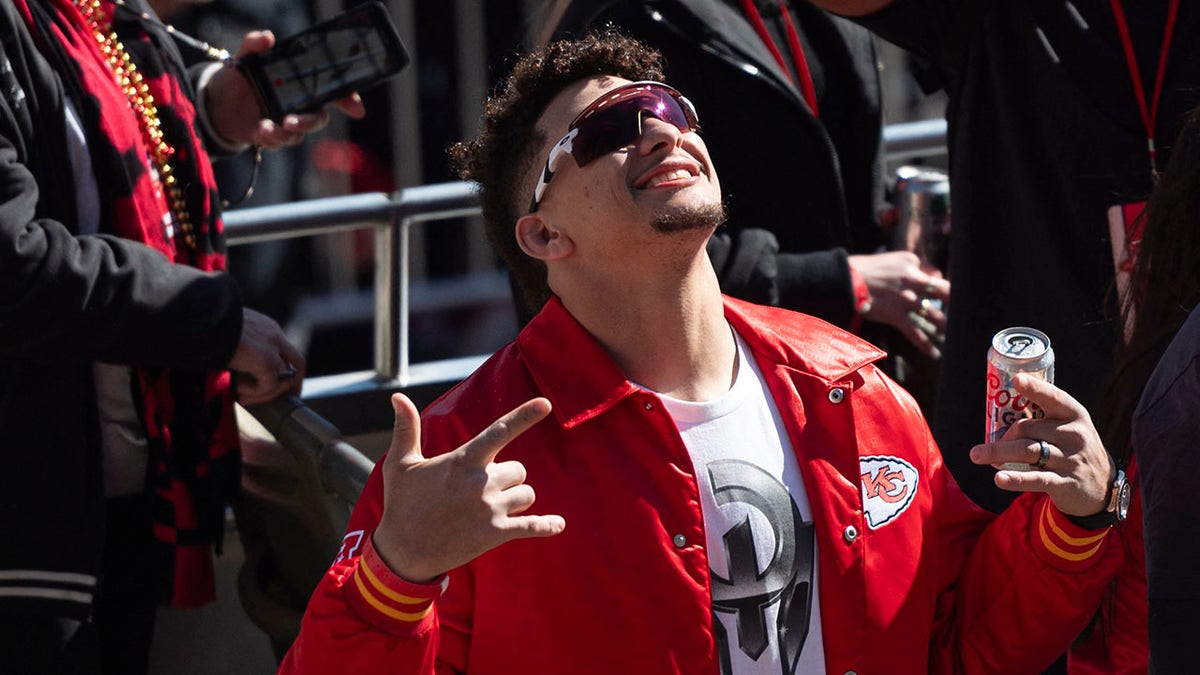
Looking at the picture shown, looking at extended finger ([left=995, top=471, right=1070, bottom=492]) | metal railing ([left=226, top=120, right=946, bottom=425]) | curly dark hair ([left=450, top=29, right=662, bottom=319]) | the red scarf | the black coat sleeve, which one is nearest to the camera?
extended finger ([left=995, top=471, right=1070, bottom=492])

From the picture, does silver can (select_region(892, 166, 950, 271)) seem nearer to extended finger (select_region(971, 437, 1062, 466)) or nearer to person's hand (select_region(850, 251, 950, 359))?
person's hand (select_region(850, 251, 950, 359))

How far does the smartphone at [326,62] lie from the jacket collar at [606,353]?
1223 mm

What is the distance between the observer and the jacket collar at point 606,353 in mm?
2152

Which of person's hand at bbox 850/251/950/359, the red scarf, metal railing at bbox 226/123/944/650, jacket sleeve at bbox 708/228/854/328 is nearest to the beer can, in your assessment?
metal railing at bbox 226/123/944/650

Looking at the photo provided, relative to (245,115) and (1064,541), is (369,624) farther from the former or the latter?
(245,115)

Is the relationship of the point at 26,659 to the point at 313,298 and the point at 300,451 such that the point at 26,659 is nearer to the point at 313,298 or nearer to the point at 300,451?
the point at 300,451

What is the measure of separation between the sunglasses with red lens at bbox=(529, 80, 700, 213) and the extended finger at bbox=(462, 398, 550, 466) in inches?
20.5

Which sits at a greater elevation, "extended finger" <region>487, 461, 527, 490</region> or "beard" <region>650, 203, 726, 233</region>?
"beard" <region>650, 203, 726, 233</region>

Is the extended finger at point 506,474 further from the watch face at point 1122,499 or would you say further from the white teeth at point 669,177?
the watch face at point 1122,499

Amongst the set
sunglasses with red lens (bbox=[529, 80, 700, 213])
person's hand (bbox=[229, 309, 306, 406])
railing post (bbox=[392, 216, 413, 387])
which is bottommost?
railing post (bbox=[392, 216, 413, 387])

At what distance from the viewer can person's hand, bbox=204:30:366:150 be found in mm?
Result: 3494

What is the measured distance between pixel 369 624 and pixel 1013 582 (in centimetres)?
89

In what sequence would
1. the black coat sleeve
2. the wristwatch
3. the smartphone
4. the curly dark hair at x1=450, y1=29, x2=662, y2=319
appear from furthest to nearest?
the smartphone < the black coat sleeve < the curly dark hair at x1=450, y1=29, x2=662, y2=319 < the wristwatch

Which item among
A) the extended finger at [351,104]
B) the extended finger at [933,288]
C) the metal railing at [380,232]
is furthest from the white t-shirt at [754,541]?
the metal railing at [380,232]
